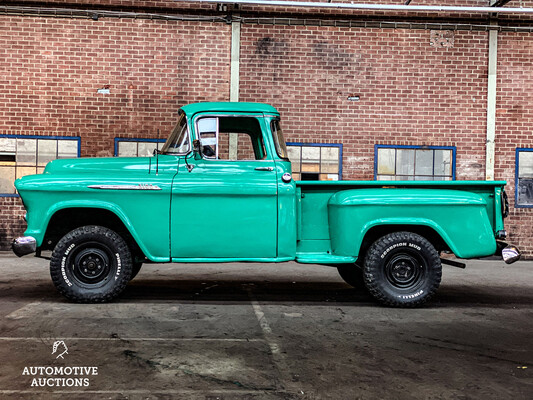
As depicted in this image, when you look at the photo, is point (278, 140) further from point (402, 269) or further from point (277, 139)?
point (402, 269)

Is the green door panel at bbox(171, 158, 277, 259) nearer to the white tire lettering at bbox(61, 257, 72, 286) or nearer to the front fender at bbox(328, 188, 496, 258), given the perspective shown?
the front fender at bbox(328, 188, 496, 258)

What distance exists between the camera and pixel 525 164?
11492 millimetres

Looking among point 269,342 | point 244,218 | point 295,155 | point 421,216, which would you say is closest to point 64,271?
point 244,218

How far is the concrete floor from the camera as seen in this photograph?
3.27 metres

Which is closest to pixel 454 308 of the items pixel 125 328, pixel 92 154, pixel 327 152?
pixel 125 328

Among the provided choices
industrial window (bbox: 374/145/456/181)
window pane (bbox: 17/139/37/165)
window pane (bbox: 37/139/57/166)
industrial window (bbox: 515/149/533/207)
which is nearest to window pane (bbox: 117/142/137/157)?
window pane (bbox: 37/139/57/166)

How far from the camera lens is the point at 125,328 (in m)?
4.67

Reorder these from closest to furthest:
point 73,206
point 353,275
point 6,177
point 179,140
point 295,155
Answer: point 73,206, point 179,140, point 353,275, point 6,177, point 295,155

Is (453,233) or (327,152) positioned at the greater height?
(327,152)

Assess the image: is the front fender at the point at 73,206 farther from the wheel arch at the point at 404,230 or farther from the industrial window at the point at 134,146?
the industrial window at the point at 134,146

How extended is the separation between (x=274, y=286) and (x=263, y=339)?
287cm

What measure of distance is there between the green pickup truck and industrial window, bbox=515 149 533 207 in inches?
248

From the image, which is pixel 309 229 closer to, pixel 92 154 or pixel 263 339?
pixel 263 339

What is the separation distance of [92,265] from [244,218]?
1.76 meters
